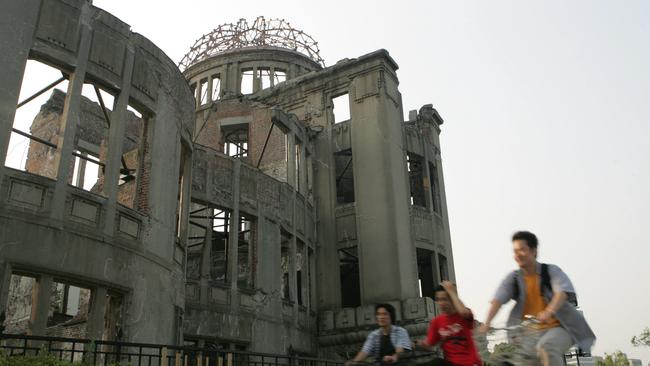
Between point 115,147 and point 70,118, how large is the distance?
4.12 ft

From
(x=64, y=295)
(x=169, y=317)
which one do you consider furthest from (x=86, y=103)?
(x=169, y=317)

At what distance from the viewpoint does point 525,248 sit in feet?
16.9

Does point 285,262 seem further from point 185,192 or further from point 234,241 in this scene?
point 185,192

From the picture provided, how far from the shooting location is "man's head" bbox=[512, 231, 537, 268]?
513 centimetres

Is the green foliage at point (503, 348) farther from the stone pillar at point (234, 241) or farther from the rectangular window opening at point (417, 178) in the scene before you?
the rectangular window opening at point (417, 178)

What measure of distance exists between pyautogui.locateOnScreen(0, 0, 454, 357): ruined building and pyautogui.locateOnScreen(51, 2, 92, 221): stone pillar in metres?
0.03

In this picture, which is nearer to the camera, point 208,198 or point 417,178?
point 208,198

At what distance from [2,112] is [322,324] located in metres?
14.4

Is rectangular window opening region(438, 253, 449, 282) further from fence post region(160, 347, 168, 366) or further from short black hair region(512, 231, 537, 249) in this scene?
short black hair region(512, 231, 537, 249)

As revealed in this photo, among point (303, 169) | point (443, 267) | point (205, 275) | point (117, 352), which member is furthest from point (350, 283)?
point (117, 352)

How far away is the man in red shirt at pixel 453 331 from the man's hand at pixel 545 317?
778 millimetres

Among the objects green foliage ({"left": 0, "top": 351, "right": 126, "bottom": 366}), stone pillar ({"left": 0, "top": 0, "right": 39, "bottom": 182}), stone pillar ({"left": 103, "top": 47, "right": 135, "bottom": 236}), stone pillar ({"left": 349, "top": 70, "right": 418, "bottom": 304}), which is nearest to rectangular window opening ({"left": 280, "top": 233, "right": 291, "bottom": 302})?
stone pillar ({"left": 349, "top": 70, "right": 418, "bottom": 304})

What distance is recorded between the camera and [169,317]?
44.9 ft

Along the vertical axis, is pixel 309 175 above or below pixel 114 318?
above
